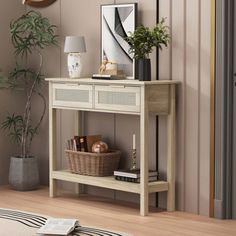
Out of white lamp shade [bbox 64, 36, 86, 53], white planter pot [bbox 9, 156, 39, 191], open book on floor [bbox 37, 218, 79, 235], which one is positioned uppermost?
white lamp shade [bbox 64, 36, 86, 53]

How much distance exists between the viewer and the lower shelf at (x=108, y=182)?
5359 millimetres

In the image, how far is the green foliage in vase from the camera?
17.5ft

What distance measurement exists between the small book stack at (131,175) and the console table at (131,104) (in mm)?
47

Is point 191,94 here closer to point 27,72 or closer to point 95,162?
point 95,162

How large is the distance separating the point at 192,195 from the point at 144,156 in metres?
0.50

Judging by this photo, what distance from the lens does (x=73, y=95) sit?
5.78m

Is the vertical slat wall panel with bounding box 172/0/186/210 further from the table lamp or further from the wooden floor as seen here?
the table lamp

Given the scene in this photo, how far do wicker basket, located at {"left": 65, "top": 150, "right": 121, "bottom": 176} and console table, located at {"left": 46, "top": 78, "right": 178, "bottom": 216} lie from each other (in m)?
0.06

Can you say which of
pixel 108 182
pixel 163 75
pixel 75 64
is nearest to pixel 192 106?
pixel 163 75

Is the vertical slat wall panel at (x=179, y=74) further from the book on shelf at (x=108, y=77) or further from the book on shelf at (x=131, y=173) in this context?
the book on shelf at (x=108, y=77)

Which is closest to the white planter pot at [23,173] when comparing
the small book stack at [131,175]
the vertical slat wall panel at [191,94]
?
the small book stack at [131,175]

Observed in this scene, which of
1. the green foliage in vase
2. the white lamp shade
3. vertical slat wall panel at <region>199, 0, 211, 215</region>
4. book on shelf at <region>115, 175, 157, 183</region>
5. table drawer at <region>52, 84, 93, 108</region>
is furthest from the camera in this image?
the white lamp shade

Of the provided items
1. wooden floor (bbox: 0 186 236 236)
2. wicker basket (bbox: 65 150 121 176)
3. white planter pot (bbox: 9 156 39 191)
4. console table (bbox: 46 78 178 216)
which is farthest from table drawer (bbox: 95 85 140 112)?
white planter pot (bbox: 9 156 39 191)

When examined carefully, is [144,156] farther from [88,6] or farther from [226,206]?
[88,6]
